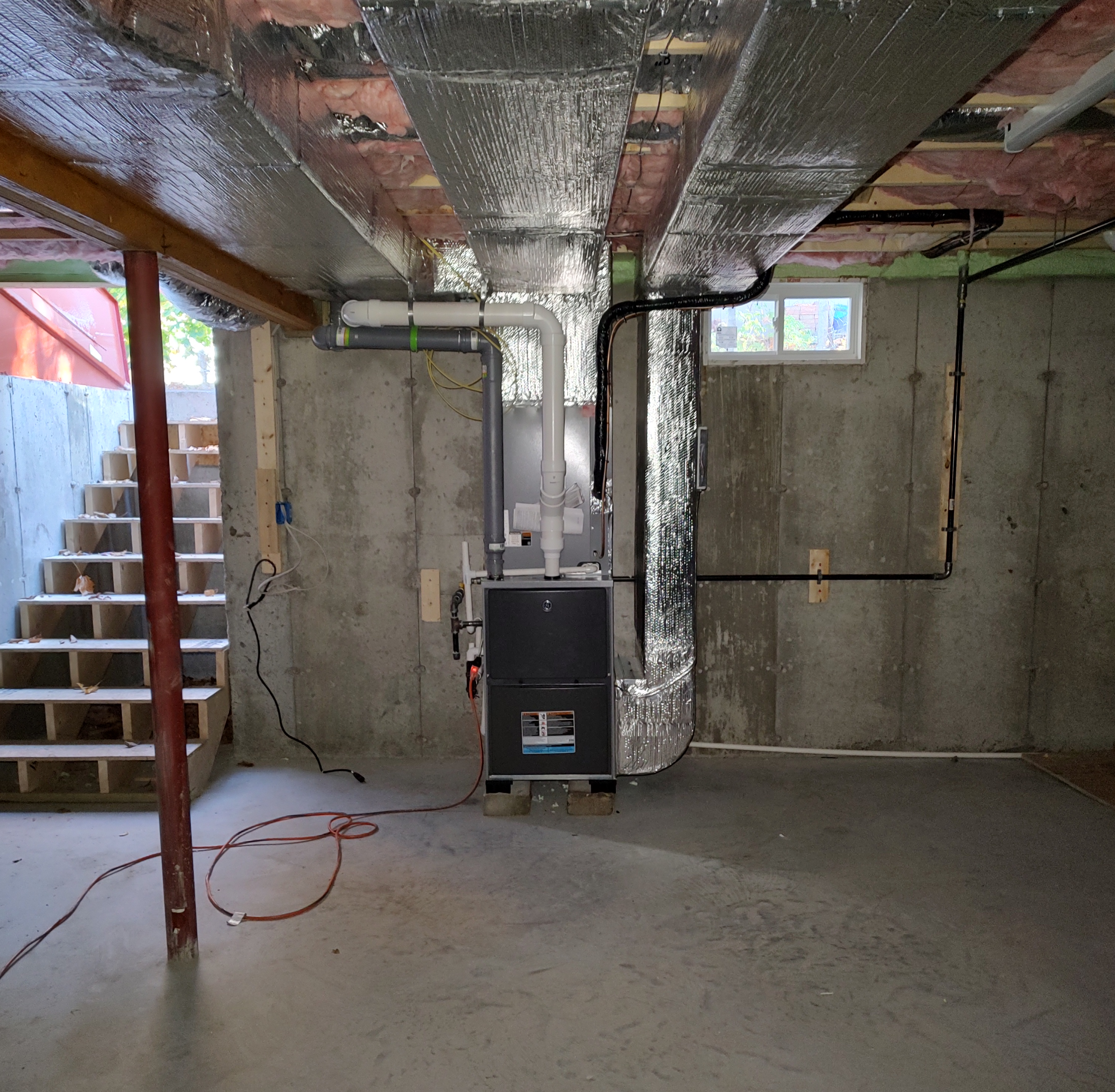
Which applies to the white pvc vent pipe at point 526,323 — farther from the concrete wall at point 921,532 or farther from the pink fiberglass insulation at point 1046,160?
the pink fiberglass insulation at point 1046,160

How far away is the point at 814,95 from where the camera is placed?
4.95ft

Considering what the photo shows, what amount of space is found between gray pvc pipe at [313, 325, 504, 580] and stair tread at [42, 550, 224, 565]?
1469 millimetres

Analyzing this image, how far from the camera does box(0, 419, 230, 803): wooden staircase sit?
3.39m

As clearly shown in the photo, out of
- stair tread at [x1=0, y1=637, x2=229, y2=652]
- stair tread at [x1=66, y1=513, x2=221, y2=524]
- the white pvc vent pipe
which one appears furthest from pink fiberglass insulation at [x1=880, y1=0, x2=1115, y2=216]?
stair tread at [x1=66, y1=513, x2=221, y2=524]

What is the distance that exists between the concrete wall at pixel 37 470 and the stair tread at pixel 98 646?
207 mm

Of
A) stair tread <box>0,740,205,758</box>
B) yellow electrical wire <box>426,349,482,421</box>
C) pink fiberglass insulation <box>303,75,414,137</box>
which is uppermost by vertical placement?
pink fiberglass insulation <box>303,75,414,137</box>

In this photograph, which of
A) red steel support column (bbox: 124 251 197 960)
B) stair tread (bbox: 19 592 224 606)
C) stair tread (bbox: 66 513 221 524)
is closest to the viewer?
red steel support column (bbox: 124 251 197 960)

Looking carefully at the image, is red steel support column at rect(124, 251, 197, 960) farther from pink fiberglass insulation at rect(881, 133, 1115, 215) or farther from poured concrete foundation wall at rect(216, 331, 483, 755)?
pink fiberglass insulation at rect(881, 133, 1115, 215)

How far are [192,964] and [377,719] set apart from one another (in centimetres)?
158

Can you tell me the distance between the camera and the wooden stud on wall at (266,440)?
11.7 feet

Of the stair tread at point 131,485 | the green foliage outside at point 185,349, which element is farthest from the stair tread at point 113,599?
the green foliage outside at point 185,349

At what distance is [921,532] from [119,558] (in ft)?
13.5

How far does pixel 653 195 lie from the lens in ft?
9.04

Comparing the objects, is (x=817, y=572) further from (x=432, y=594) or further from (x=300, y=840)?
(x=300, y=840)
